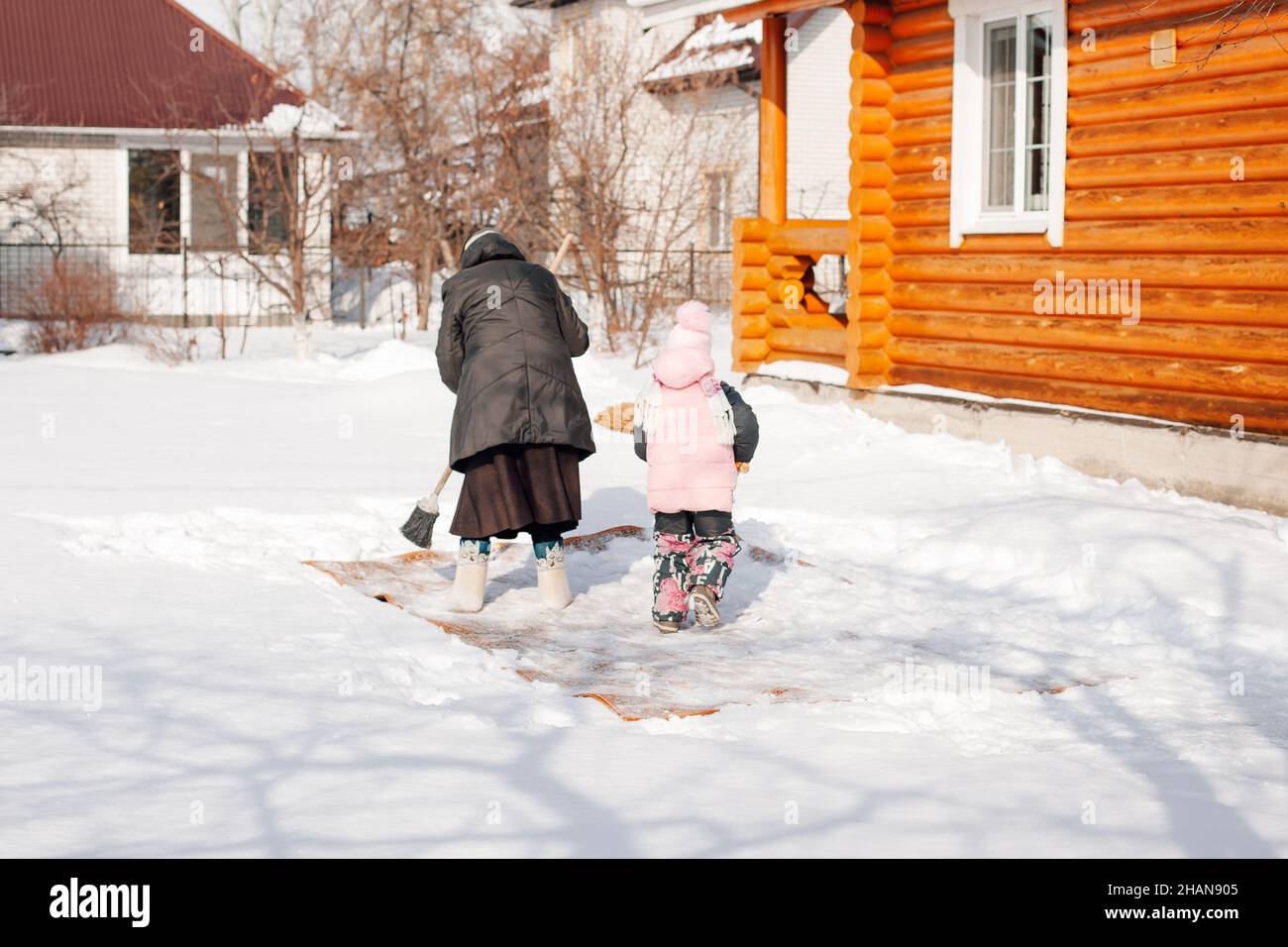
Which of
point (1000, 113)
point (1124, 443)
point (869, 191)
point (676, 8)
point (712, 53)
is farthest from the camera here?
point (712, 53)

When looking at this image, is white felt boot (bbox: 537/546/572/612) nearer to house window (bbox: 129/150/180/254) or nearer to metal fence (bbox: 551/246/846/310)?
metal fence (bbox: 551/246/846/310)

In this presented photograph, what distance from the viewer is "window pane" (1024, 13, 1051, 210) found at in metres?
10.9

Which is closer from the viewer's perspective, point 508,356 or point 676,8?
point 508,356

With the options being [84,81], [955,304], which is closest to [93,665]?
[955,304]

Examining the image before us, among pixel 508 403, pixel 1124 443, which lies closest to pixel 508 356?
pixel 508 403

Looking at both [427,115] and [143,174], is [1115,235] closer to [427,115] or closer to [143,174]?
[427,115]

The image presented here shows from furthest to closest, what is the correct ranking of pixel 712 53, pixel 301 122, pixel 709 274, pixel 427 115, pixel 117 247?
pixel 712 53 → pixel 709 274 → pixel 427 115 → pixel 117 247 → pixel 301 122

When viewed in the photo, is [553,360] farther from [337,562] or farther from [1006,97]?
[1006,97]

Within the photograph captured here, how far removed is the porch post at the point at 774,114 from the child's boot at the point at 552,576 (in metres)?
7.16

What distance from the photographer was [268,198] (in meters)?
24.4

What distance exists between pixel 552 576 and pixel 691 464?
0.90 m

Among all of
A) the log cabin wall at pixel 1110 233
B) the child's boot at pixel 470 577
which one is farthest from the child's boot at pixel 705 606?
the log cabin wall at pixel 1110 233

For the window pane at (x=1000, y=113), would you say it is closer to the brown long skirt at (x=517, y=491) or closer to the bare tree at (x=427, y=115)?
the brown long skirt at (x=517, y=491)

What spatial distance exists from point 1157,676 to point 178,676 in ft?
12.3
